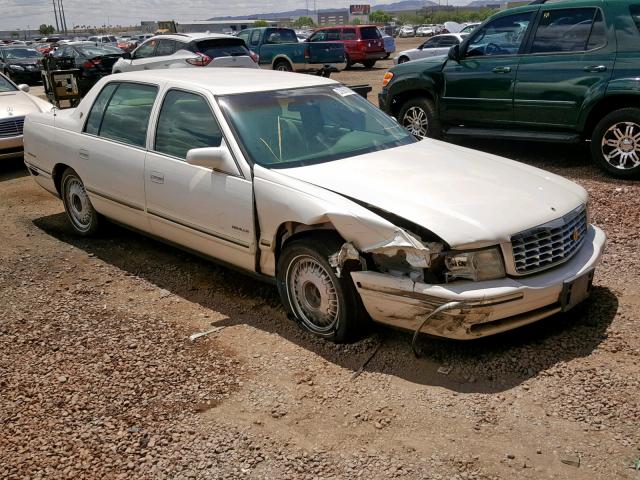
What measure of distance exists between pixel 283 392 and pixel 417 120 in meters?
→ 6.42

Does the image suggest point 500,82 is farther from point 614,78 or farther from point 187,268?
point 187,268

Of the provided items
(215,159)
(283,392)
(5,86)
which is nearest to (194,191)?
A: (215,159)

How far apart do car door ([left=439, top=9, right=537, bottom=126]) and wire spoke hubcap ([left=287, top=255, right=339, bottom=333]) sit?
5.04m

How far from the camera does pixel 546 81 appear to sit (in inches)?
309

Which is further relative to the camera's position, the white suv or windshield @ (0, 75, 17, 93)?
the white suv

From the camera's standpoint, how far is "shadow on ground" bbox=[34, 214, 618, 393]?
3.76 m

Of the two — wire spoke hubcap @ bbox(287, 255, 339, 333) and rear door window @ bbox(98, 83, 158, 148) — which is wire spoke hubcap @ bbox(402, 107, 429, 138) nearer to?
rear door window @ bbox(98, 83, 158, 148)

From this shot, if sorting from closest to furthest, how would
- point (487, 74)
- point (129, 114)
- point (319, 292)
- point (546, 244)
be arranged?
point (546, 244) < point (319, 292) < point (129, 114) < point (487, 74)

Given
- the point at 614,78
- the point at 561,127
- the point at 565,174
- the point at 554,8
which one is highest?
the point at 554,8

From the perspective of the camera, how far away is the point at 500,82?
8312mm

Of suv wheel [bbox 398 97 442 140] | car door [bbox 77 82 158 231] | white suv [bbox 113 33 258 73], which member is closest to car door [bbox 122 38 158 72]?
white suv [bbox 113 33 258 73]

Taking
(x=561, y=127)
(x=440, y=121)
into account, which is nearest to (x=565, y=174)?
(x=561, y=127)

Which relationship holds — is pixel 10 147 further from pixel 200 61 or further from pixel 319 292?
pixel 319 292

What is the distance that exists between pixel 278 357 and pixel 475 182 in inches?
63.2
